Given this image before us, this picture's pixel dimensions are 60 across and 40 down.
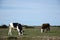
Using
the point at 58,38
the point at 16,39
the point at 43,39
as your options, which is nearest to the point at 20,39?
the point at 16,39

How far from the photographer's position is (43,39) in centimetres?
1862

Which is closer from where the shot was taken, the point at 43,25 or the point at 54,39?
Result: the point at 54,39

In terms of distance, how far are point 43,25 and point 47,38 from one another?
35.4 feet

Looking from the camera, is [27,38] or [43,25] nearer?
[27,38]

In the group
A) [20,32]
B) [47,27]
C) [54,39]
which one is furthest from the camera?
[47,27]

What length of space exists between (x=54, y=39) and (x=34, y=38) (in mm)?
1506

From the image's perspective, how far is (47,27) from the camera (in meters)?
29.4

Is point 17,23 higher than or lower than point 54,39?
higher

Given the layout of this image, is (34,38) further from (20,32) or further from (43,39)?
(20,32)

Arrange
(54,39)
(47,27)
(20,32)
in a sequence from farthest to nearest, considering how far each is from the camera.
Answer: (47,27) → (20,32) → (54,39)

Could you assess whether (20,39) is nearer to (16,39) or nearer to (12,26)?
(16,39)

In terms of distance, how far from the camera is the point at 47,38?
18906 mm

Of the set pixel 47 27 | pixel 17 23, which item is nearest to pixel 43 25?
pixel 47 27

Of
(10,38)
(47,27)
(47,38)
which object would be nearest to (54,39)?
(47,38)
